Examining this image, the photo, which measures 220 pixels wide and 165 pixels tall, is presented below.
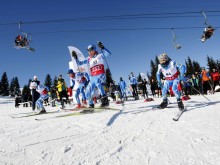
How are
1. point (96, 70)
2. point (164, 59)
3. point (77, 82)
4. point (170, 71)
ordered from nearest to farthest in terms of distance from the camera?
point (170, 71) < point (164, 59) < point (96, 70) < point (77, 82)

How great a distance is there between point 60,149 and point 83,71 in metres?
5.90

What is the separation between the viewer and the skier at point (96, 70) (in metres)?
8.26

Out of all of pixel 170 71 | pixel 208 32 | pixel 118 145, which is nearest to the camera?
pixel 118 145

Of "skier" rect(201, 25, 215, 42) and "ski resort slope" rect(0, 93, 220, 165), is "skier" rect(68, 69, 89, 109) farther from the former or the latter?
"skier" rect(201, 25, 215, 42)

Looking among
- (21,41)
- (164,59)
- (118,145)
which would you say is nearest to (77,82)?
(164,59)

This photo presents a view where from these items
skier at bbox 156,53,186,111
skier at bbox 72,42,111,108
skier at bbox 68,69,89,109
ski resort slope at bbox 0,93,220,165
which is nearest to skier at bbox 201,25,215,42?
skier at bbox 156,53,186,111

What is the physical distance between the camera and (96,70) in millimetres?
8352

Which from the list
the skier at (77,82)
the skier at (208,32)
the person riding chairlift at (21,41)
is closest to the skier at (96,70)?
the skier at (77,82)

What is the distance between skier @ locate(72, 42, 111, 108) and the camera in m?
8.26

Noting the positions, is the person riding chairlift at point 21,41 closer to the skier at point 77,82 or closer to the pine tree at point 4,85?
the skier at point 77,82

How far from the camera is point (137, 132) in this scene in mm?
3914

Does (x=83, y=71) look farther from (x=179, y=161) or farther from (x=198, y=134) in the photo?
(x=179, y=161)

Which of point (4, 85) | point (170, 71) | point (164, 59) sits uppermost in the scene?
point (4, 85)

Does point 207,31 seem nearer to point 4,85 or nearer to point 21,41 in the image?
point 21,41
